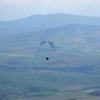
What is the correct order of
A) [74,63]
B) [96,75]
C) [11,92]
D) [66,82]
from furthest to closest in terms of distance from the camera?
[74,63], [96,75], [66,82], [11,92]

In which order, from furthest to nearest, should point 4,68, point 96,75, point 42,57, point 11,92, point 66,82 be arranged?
point 42,57 → point 4,68 → point 96,75 → point 66,82 → point 11,92

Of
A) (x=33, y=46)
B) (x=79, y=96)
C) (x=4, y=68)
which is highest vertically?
(x=33, y=46)

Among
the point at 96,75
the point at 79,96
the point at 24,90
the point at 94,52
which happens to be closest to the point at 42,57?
the point at 94,52

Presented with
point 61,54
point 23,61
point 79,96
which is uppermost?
point 61,54

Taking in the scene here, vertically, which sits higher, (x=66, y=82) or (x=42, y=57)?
(x=42, y=57)

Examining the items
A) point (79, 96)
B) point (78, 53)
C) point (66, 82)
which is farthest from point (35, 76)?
point (78, 53)

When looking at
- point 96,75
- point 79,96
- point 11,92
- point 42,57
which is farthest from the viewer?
point 42,57

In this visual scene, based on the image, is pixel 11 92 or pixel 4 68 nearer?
pixel 11 92

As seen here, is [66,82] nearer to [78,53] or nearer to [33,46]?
[78,53]

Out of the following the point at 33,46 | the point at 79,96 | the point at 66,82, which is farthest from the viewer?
the point at 33,46

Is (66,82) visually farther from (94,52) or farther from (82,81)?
(94,52)
